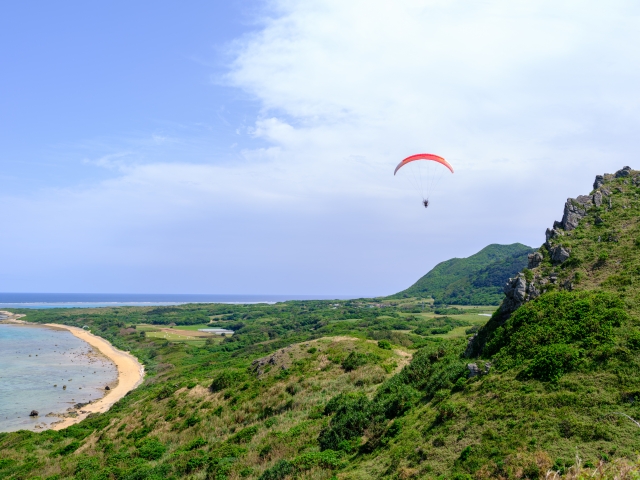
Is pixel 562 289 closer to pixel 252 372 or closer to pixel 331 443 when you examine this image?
pixel 331 443

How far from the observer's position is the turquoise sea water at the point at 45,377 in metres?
58.7

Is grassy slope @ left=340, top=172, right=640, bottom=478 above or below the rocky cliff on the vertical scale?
below

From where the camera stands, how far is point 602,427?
560 inches

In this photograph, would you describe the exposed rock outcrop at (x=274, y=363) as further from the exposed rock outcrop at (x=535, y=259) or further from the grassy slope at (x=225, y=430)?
the exposed rock outcrop at (x=535, y=259)

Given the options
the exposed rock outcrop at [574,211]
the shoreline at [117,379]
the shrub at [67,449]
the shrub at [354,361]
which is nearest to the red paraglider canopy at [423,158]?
the exposed rock outcrop at [574,211]

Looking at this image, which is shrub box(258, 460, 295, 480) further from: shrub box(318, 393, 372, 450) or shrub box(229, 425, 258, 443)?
shrub box(229, 425, 258, 443)

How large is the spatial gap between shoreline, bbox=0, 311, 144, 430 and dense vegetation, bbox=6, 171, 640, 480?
15626 millimetres

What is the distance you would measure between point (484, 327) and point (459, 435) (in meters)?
11.0

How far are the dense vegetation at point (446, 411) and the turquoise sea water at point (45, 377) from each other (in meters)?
20.2

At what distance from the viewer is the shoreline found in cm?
5664

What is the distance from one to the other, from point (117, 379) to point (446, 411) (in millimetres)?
85381

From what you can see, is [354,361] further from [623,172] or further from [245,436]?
[623,172]

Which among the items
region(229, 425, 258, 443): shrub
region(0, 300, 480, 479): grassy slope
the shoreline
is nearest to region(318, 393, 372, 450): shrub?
region(0, 300, 480, 479): grassy slope

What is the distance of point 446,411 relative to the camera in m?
18.2
